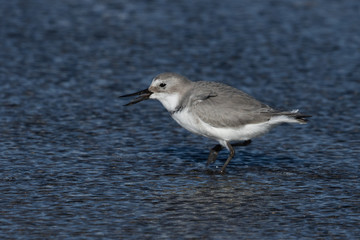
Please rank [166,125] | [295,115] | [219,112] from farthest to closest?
1. [166,125]
2. [219,112]
3. [295,115]

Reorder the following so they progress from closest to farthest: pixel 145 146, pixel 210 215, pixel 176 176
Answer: pixel 210 215
pixel 176 176
pixel 145 146

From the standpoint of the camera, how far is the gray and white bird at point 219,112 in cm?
980

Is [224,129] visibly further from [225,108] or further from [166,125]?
[166,125]

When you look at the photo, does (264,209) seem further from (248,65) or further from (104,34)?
(104,34)

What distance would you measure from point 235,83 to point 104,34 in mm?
4051

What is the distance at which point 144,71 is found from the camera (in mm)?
14398

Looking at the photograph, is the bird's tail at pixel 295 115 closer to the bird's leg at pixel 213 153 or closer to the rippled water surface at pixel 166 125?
the rippled water surface at pixel 166 125

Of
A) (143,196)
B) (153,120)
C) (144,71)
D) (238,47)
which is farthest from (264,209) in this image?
(238,47)

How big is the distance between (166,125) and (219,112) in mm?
2151

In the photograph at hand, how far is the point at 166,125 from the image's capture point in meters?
11.8

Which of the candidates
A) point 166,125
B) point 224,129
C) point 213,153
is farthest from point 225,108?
point 166,125

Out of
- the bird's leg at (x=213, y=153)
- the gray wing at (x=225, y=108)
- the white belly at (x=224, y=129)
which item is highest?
the gray wing at (x=225, y=108)

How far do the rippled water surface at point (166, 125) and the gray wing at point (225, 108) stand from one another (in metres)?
0.70

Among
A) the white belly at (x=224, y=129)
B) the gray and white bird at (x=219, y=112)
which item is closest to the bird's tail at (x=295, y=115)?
the gray and white bird at (x=219, y=112)
